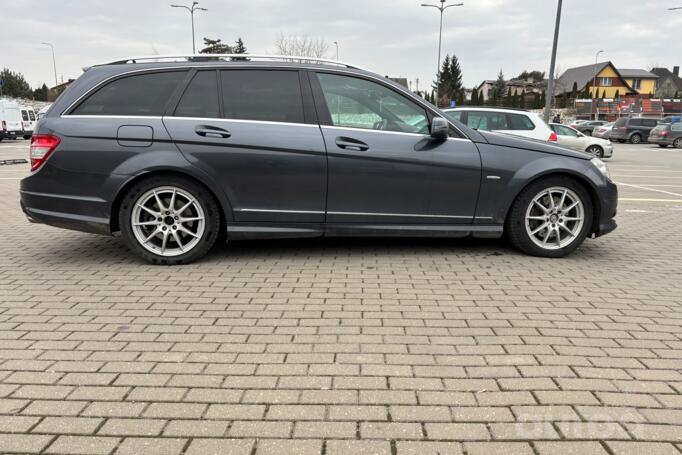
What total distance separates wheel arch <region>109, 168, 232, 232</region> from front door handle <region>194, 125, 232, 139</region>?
1.25ft

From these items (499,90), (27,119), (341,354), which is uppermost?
(499,90)

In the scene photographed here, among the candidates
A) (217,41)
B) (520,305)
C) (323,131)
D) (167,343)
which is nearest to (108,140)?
(323,131)

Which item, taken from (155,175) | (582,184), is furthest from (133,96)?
(582,184)

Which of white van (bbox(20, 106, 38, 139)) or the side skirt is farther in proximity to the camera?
white van (bbox(20, 106, 38, 139))

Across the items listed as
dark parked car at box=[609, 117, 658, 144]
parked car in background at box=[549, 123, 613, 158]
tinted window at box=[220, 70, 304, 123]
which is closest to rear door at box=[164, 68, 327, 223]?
tinted window at box=[220, 70, 304, 123]

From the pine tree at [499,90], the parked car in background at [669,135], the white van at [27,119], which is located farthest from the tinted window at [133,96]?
the pine tree at [499,90]

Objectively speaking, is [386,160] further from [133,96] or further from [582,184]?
[133,96]

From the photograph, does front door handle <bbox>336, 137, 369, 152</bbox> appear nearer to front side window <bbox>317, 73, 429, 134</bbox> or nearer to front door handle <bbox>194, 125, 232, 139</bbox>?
front side window <bbox>317, 73, 429, 134</bbox>

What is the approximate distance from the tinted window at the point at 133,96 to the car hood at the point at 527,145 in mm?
2945

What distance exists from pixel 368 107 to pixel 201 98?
4.99ft

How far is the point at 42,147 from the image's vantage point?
15.1 feet

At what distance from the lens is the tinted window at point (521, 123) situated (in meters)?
11.0

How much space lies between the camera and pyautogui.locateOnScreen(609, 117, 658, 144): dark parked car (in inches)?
1283

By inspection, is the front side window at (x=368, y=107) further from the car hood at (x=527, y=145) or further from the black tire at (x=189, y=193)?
the black tire at (x=189, y=193)
